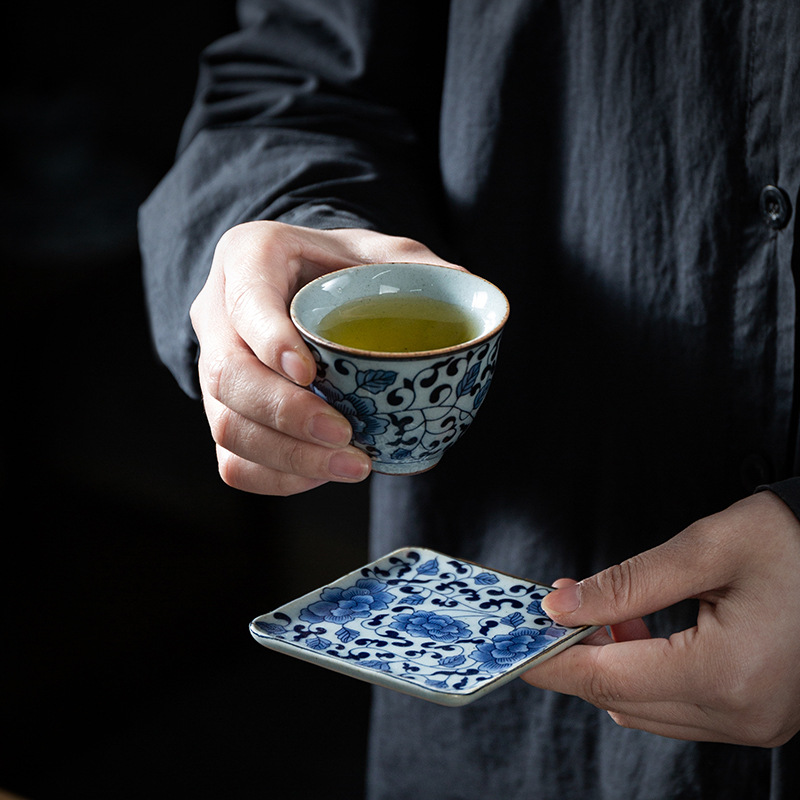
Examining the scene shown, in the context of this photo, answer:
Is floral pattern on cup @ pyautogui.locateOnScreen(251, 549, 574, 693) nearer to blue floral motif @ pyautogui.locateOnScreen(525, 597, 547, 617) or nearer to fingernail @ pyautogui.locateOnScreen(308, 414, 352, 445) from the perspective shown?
blue floral motif @ pyautogui.locateOnScreen(525, 597, 547, 617)

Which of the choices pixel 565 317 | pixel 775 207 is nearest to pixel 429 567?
pixel 565 317

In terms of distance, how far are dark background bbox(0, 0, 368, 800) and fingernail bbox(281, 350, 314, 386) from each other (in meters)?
1.39

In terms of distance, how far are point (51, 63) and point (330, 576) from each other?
4.35 feet

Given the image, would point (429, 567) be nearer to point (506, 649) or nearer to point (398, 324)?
point (506, 649)

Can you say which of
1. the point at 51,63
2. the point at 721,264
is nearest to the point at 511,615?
the point at 721,264

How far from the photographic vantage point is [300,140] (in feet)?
3.24

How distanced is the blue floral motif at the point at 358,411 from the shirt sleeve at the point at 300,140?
244 mm

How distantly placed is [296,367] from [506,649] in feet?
0.94

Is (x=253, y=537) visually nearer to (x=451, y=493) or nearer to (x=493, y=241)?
(x=451, y=493)

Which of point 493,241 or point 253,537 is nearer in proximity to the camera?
point 493,241

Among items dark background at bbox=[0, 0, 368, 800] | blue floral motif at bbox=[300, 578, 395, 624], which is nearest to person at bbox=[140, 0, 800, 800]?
blue floral motif at bbox=[300, 578, 395, 624]

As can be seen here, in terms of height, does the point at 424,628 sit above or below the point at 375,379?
below

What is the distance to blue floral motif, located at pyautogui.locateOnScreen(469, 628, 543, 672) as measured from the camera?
719mm

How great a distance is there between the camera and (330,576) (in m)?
2.19
